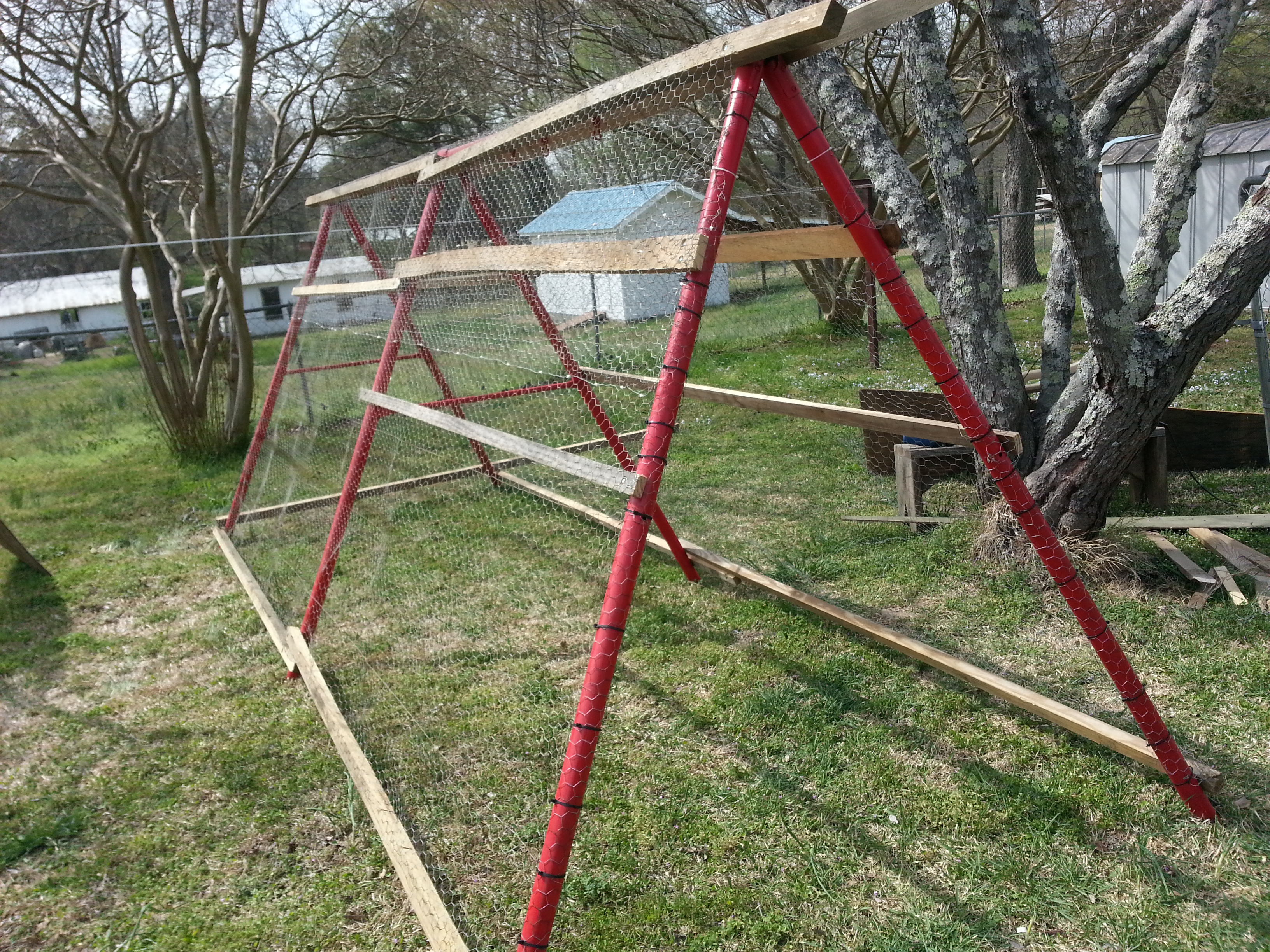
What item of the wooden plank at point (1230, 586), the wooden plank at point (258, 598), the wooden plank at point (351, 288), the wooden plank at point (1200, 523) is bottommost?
the wooden plank at point (1230, 586)

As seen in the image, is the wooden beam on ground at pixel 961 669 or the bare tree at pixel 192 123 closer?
the wooden beam on ground at pixel 961 669

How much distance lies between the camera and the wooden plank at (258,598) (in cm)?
410

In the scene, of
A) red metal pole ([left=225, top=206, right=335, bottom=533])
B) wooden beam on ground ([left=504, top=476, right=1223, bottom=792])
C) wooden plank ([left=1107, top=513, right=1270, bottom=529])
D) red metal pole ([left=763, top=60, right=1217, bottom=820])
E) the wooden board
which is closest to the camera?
red metal pole ([left=763, top=60, right=1217, bottom=820])

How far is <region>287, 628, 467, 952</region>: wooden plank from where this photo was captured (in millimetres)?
2262

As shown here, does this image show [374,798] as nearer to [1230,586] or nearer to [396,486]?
[1230,586]

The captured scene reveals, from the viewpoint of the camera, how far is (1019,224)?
15.5 metres

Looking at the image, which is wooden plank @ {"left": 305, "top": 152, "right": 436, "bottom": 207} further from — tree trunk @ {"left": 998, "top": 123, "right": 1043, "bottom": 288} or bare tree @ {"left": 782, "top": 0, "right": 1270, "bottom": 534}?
tree trunk @ {"left": 998, "top": 123, "right": 1043, "bottom": 288}

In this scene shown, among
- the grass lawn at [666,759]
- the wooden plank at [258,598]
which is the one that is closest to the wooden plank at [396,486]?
the wooden plank at [258,598]

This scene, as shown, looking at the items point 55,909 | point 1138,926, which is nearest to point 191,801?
point 55,909

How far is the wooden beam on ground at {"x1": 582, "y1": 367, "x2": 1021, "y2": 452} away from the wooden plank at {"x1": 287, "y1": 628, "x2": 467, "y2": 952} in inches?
59.3

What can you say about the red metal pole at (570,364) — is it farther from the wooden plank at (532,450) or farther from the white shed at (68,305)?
the white shed at (68,305)

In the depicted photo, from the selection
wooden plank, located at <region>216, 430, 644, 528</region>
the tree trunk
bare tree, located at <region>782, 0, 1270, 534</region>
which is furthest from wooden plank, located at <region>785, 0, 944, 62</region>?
the tree trunk

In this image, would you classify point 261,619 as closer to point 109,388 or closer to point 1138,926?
point 1138,926

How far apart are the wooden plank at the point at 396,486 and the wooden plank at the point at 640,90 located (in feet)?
9.75
